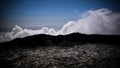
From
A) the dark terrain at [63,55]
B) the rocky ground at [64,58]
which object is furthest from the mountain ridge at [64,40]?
the rocky ground at [64,58]

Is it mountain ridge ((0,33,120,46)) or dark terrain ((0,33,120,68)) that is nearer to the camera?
dark terrain ((0,33,120,68))

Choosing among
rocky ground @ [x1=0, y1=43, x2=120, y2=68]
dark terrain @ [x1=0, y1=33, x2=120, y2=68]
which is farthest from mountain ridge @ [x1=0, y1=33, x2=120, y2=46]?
rocky ground @ [x1=0, y1=43, x2=120, y2=68]

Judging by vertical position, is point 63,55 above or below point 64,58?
above

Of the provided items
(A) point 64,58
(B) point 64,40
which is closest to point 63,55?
(A) point 64,58

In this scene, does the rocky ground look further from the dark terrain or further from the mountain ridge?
the mountain ridge

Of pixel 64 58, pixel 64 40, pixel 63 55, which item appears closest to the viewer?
pixel 64 58

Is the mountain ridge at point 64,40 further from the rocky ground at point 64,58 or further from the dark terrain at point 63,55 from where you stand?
the rocky ground at point 64,58

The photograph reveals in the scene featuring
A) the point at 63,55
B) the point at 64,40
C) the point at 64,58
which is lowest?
the point at 64,58

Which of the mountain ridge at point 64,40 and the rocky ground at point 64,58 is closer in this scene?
the rocky ground at point 64,58

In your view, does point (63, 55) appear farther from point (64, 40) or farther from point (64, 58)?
point (64, 40)
